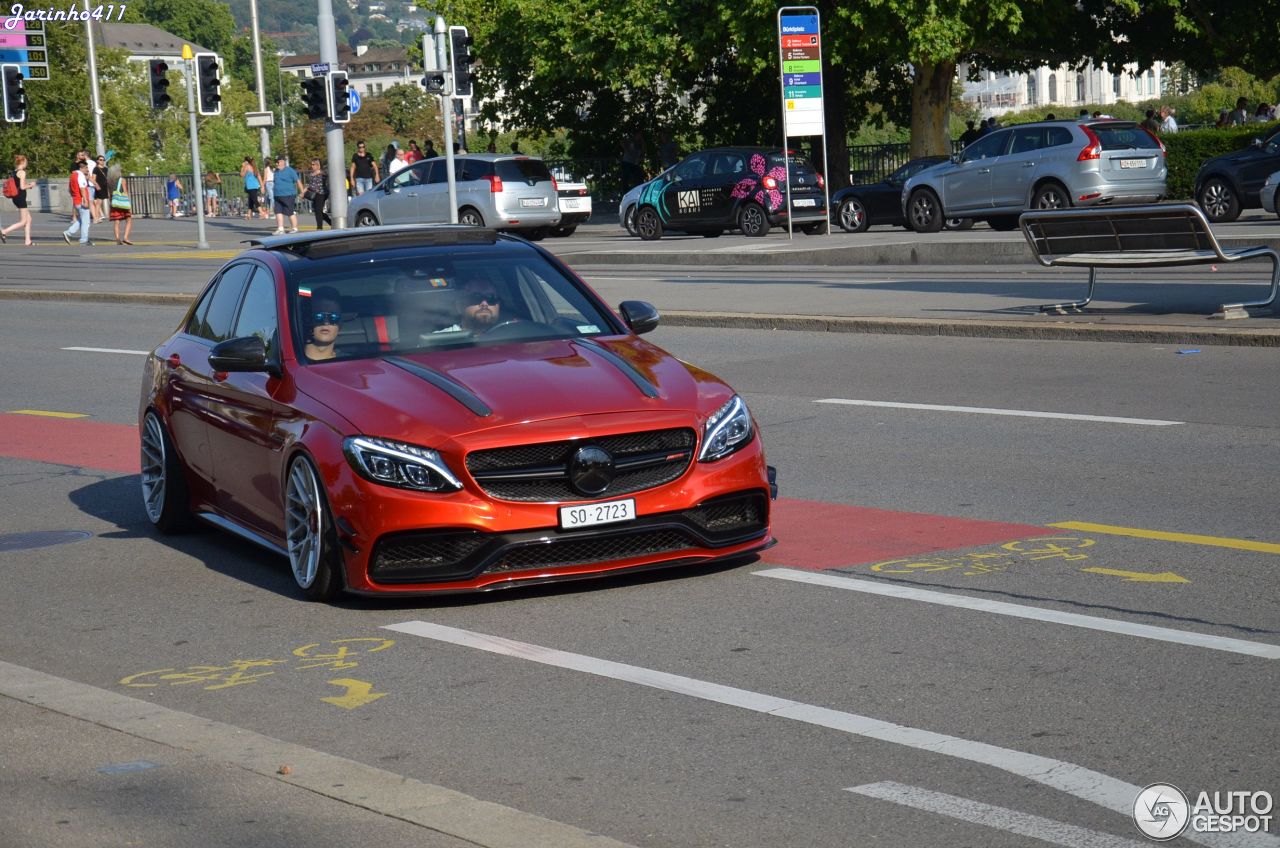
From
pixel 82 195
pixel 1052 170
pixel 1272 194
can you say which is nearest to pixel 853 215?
pixel 1052 170

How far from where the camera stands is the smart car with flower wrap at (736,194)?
33750 millimetres

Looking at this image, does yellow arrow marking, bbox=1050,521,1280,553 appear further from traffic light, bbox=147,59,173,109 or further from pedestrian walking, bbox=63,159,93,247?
pedestrian walking, bbox=63,159,93,247

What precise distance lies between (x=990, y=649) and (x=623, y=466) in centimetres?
167

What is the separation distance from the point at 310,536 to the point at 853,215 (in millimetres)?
28109

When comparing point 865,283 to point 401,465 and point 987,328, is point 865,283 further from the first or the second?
point 401,465

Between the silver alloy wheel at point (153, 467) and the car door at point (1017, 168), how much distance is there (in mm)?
22049

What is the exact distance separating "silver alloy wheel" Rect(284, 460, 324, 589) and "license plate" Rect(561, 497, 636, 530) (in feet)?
3.35

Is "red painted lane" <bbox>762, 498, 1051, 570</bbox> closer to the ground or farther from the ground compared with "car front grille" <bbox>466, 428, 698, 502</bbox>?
closer to the ground

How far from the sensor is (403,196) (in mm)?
37875

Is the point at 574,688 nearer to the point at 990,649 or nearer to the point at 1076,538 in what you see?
the point at 990,649

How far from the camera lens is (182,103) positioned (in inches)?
5527

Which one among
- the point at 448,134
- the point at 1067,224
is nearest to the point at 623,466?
the point at 1067,224

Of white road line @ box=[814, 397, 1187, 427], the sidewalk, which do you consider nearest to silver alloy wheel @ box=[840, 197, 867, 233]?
the sidewalk

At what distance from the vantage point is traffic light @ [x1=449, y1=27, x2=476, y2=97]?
33.9 m
